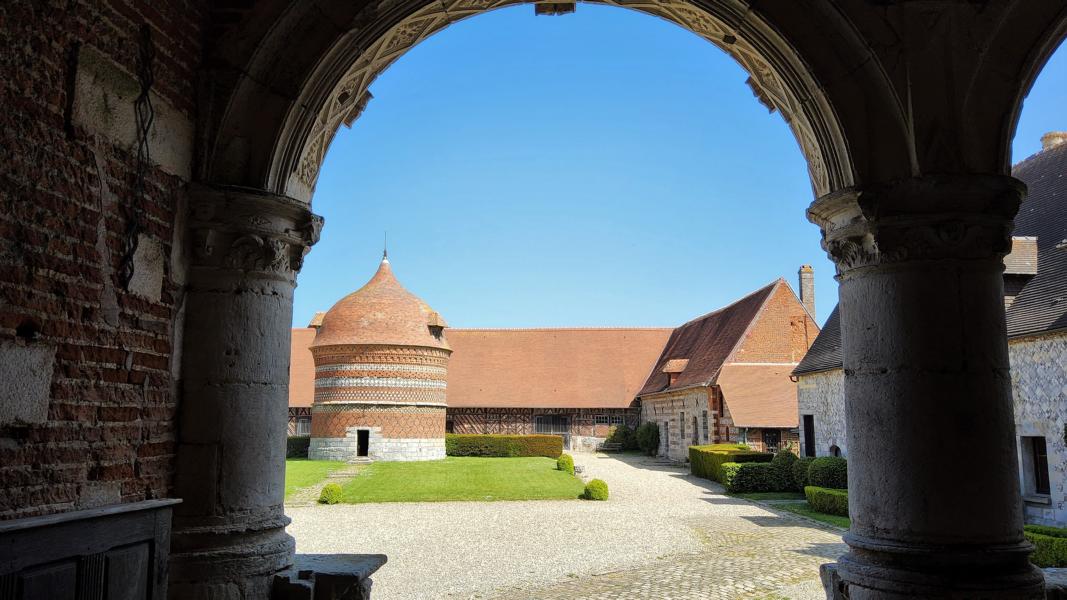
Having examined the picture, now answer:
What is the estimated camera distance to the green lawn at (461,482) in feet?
62.5

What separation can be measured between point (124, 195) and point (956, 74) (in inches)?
173

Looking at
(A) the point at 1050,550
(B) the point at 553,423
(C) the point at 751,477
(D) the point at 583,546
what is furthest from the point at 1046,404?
(B) the point at 553,423

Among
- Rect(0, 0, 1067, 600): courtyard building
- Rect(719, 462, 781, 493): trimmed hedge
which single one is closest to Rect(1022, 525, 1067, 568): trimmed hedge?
Rect(0, 0, 1067, 600): courtyard building

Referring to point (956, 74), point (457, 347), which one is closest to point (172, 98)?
point (956, 74)

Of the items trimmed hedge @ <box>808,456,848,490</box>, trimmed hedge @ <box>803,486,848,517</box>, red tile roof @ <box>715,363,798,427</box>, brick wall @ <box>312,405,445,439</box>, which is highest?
red tile roof @ <box>715,363,798,427</box>

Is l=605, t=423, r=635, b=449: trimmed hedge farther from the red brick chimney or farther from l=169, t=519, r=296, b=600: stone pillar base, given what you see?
l=169, t=519, r=296, b=600: stone pillar base

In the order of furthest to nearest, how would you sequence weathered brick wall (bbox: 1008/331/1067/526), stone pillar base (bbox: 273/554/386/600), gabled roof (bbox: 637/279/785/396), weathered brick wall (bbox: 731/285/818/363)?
gabled roof (bbox: 637/279/785/396), weathered brick wall (bbox: 731/285/818/363), weathered brick wall (bbox: 1008/331/1067/526), stone pillar base (bbox: 273/554/386/600)

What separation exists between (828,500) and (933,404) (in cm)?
1308

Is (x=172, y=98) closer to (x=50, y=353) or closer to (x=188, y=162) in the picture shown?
(x=188, y=162)

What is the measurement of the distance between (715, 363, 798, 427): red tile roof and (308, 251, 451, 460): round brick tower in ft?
39.3

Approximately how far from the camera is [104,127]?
3.52 meters

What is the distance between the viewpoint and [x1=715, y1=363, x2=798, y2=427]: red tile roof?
24.6 m

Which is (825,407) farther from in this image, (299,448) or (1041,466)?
(299,448)

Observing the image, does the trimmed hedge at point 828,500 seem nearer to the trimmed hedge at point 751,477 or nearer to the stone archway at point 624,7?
the trimmed hedge at point 751,477
